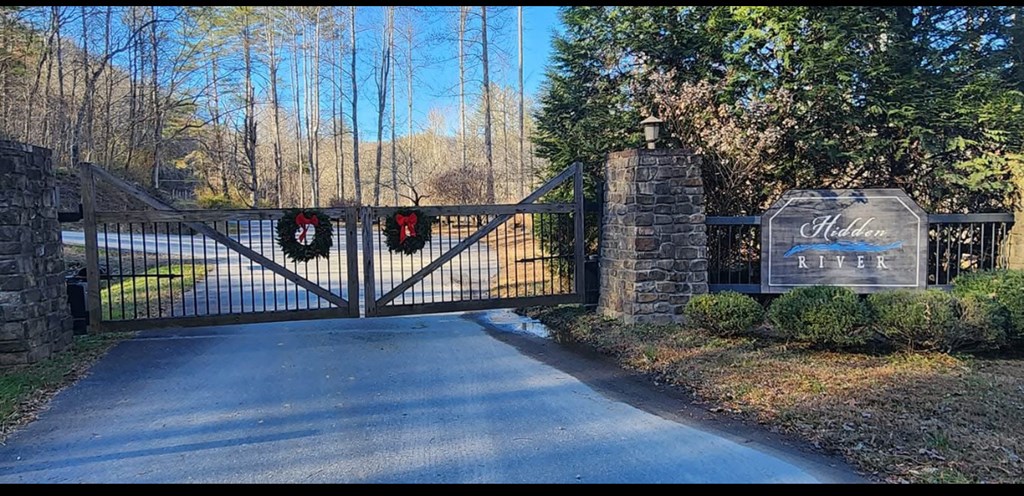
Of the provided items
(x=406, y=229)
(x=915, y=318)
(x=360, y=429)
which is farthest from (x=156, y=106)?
(x=915, y=318)

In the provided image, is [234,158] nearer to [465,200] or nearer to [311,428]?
[465,200]

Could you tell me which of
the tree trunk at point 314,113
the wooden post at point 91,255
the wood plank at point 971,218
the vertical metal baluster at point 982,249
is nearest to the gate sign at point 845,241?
the wood plank at point 971,218

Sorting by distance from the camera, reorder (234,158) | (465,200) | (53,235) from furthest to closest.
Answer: (234,158), (465,200), (53,235)

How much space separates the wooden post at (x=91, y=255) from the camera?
5.56 m

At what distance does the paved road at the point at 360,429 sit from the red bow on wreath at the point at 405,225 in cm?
148

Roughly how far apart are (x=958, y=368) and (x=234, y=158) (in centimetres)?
3037

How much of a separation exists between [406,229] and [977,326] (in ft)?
17.2


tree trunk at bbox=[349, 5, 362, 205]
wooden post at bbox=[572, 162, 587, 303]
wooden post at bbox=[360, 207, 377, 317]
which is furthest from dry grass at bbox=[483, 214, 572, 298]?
tree trunk at bbox=[349, 5, 362, 205]

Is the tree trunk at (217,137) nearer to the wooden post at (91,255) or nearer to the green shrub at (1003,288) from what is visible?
the wooden post at (91,255)

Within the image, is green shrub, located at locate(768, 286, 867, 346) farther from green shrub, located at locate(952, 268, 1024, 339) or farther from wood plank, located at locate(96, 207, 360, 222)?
wood plank, located at locate(96, 207, 360, 222)

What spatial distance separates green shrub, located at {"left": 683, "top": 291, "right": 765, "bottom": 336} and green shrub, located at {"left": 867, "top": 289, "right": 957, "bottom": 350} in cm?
94

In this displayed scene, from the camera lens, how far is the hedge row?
4.64 metres

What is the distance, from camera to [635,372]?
486 centimetres

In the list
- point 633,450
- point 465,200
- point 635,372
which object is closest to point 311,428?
point 633,450
